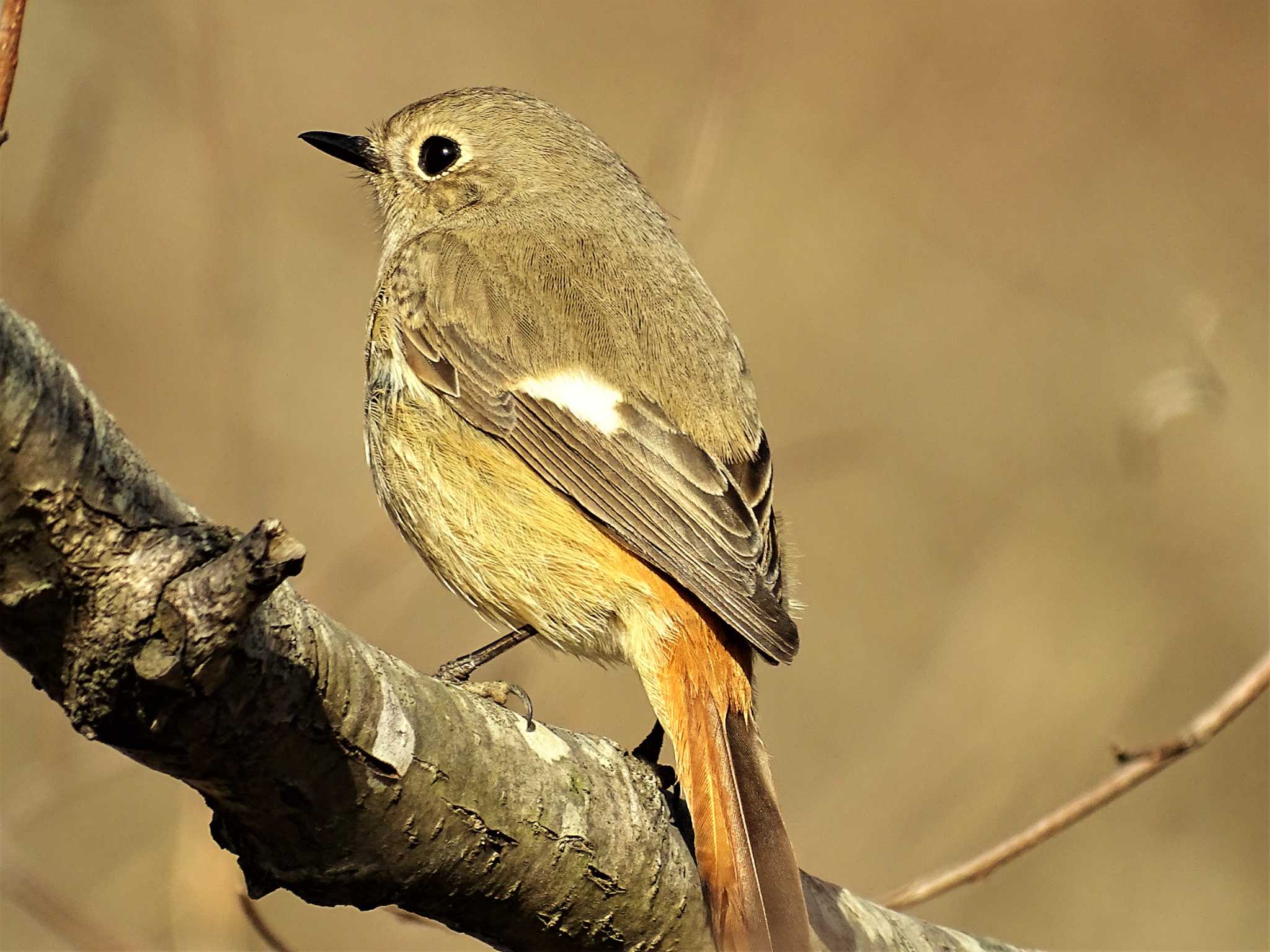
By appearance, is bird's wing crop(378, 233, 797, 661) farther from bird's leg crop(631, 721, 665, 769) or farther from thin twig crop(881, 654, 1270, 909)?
thin twig crop(881, 654, 1270, 909)

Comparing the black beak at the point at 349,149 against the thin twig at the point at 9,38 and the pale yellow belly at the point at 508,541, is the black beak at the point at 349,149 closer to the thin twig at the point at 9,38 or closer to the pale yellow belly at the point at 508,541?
the pale yellow belly at the point at 508,541

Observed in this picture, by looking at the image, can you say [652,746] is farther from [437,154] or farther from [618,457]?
[437,154]

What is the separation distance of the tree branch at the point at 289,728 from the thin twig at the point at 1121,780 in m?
0.35

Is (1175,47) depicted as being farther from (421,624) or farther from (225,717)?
(225,717)

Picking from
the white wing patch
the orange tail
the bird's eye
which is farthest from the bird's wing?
the bird's eye

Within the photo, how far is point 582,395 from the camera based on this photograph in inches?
140

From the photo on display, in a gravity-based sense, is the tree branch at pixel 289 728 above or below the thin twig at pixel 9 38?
below

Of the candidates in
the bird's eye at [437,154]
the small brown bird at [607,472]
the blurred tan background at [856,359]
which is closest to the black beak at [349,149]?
the bird's eye at [437,154]

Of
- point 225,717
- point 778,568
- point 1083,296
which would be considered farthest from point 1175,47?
point 225,717

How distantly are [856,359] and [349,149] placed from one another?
158 inches

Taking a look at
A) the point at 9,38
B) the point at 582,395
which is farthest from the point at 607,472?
the point at 9,38

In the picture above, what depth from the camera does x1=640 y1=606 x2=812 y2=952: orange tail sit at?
8.63 feet

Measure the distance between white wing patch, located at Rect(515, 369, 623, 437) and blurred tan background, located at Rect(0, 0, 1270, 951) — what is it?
1.05m

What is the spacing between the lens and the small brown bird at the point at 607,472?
298cm
